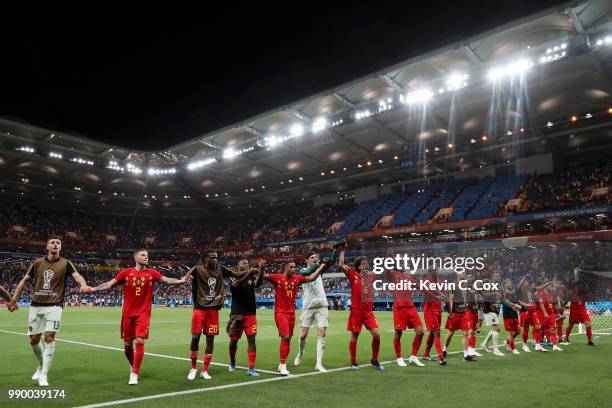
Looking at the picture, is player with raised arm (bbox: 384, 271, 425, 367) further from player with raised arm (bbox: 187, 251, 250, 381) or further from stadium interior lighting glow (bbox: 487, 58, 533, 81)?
stadium interior lighting glow (bbox: 487, 58, 533, 81)

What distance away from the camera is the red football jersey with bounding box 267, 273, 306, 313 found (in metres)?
9.95

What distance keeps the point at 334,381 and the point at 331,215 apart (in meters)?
55.0

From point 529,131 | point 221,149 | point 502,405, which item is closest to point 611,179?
point 529,131

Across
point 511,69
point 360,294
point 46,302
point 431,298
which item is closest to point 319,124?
point 511,69

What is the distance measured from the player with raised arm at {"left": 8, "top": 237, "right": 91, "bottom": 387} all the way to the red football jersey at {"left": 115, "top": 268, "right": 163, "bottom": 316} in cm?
66

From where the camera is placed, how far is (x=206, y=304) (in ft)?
29.6

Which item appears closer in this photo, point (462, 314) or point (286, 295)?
point (286, 295)

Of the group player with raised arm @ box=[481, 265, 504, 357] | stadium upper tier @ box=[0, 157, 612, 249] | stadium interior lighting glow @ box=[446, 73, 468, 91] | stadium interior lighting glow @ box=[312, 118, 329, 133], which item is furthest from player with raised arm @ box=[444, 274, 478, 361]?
stadium interior lighting glow @ box=[312, 118, 329, 133]

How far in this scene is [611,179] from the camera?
1572 inches

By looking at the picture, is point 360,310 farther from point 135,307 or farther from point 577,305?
point 577,305

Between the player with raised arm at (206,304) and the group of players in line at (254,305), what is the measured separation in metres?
0.02

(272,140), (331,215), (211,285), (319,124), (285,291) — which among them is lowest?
(285,291)

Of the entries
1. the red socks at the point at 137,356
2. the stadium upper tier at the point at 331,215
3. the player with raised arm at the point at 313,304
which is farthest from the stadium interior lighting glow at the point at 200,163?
the red socks at the point at 137,356

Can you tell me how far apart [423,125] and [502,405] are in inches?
1504
